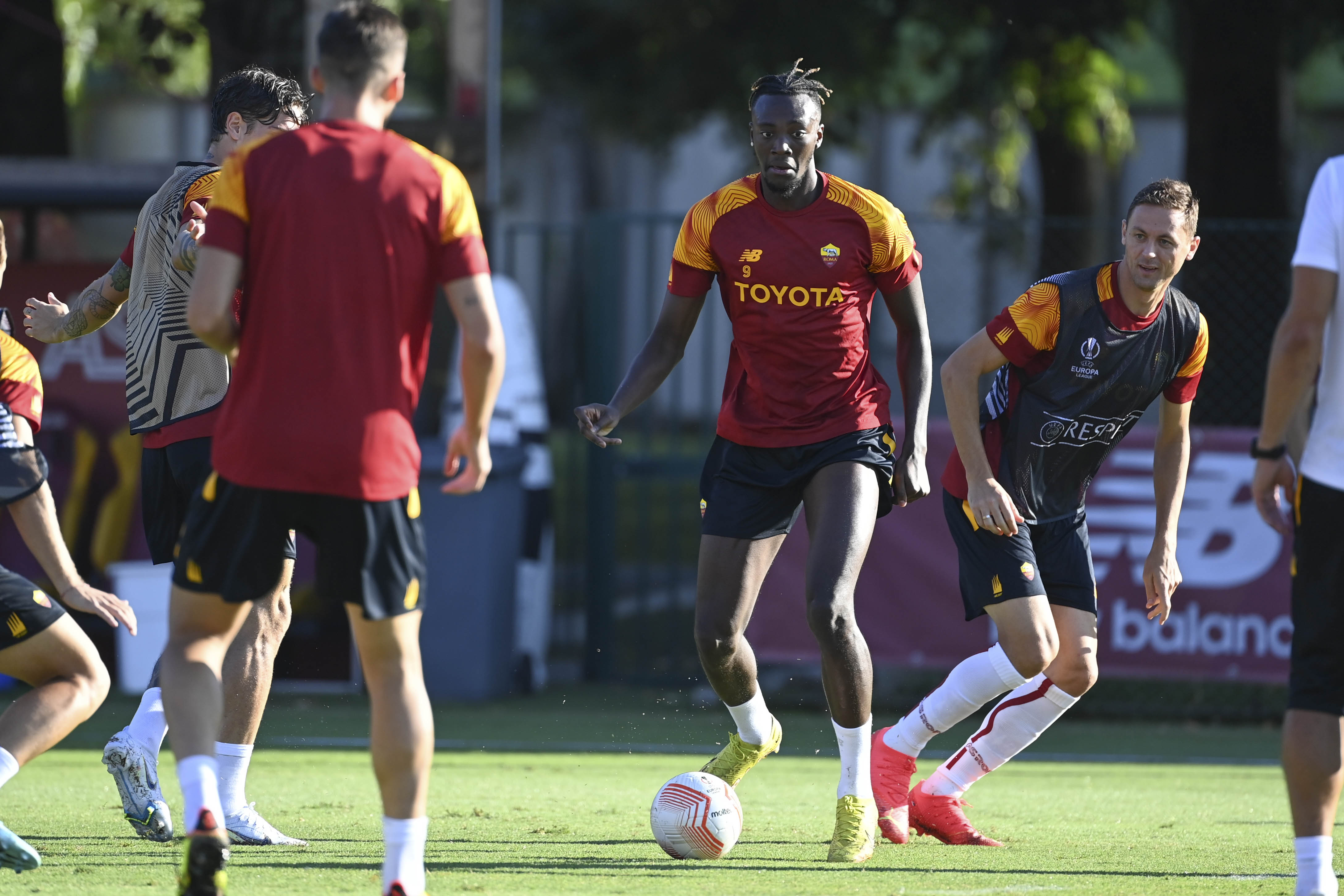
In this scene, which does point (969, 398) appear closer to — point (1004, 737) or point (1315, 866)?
point (1004, 737)

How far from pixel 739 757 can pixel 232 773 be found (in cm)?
173

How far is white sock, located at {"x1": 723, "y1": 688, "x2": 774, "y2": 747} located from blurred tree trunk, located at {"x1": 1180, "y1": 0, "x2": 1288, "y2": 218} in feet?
26.2

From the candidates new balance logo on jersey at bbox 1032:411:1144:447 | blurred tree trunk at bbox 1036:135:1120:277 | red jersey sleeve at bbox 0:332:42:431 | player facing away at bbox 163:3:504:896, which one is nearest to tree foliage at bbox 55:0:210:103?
red jersey sleeve at bbox 0:332:42:431

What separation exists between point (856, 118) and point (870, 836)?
44.7ft

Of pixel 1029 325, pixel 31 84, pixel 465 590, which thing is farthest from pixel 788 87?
pixel 31 84

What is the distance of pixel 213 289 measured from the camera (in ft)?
12.5

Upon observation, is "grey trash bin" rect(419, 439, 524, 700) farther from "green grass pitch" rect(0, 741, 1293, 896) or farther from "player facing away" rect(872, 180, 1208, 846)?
"player facing away" rect(872, 180, 1208, 846)

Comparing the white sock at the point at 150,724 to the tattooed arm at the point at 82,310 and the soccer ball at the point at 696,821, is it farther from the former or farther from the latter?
the soccer ball at the point at 696,821

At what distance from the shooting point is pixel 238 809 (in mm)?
5348

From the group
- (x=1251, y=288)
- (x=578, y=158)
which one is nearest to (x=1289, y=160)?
(x=1251, y=288)

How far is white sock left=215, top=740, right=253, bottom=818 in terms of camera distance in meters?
5.29

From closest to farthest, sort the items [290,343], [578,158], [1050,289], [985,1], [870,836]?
[290,343] → [870,836] → [1050,289] → [985,1] → [578,158]

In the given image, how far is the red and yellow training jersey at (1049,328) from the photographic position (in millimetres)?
5574

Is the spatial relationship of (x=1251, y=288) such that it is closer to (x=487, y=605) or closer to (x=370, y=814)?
(x=487, y=605)
